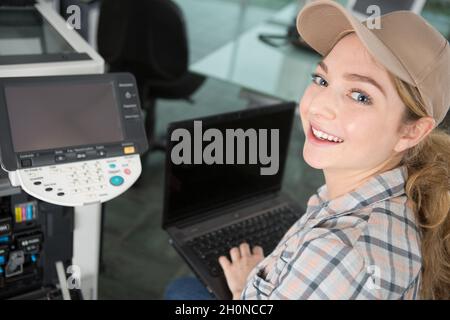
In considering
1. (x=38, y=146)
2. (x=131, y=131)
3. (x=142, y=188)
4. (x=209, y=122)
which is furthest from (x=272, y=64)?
(x=38, y=146)

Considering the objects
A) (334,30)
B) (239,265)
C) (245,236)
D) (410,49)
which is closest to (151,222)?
(245,236)

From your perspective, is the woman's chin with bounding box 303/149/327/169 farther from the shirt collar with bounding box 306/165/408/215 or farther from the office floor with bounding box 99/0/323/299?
the office floor with bounding box 99/0/323/299

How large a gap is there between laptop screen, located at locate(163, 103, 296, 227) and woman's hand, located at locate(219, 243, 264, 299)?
0.60 feet

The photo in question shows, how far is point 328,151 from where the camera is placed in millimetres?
867

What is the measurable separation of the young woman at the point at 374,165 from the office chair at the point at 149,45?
114 centimetres

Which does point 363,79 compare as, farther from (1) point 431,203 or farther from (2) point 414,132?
(1) point 431,203

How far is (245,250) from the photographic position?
3.74 ft

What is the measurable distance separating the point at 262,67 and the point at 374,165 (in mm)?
1227

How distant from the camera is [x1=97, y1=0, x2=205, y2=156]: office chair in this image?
6.46ft

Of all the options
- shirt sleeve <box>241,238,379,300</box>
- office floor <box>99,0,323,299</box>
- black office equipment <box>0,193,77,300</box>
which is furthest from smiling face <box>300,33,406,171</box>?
office floor <box>99,0,323,299</box>

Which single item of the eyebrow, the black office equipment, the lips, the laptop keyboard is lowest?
the laptop keyboard

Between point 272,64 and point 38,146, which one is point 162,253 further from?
point 38,146

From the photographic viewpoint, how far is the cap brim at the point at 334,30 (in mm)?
749

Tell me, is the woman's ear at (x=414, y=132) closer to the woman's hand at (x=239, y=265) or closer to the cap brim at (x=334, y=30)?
the cap brim at (x=334, y=30)
